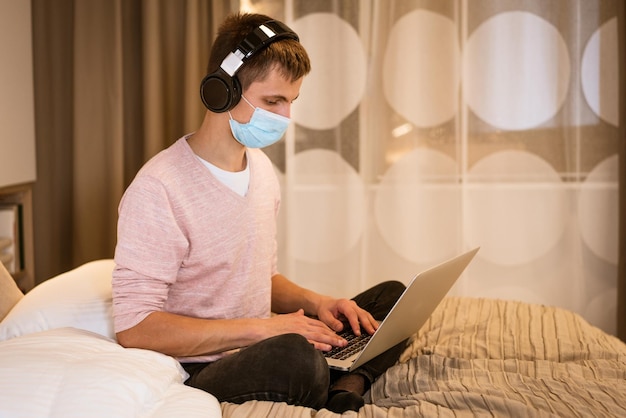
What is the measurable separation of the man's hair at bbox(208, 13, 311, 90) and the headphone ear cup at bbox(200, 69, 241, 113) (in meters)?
0.05

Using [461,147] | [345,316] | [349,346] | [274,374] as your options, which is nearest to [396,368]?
[349,346]

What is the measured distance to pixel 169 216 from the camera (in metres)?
1.66

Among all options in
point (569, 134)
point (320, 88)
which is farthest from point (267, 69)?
point (569, 134)

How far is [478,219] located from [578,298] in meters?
0.49

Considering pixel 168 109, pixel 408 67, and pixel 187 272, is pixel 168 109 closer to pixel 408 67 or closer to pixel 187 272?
pixel 408 67

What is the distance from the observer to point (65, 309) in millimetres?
1852

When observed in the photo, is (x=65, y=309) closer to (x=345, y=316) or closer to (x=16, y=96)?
(x=345, y=316)

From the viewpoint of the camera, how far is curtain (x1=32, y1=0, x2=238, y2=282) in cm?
323

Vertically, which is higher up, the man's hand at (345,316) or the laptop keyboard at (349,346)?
the man's hand at (345,316)

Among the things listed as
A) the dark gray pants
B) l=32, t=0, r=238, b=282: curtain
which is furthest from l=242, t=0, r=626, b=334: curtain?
the dark gray pants

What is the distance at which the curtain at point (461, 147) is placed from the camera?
3143 mm

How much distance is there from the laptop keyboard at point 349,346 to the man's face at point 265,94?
531 millimetres

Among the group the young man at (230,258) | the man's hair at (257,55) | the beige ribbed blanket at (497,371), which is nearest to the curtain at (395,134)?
the beige ribbed blanket at (497,371)

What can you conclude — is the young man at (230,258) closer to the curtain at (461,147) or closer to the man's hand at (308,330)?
the man's hand at (308,330)
